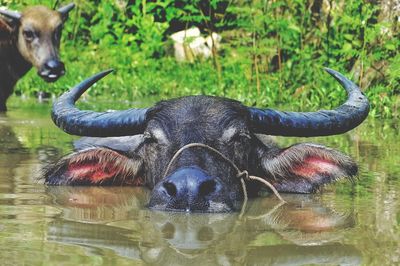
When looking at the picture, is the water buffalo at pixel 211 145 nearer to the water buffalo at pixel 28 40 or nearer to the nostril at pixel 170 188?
the nostril at pixel 170 188

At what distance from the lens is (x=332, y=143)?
700 cm

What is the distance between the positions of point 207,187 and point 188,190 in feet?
0.29

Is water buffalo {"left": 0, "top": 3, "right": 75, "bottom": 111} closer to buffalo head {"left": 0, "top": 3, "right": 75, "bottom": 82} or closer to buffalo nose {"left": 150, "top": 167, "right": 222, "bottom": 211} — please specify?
buffalo head {"left": 0, "top": 3, "right": 75, "bottom": 82}

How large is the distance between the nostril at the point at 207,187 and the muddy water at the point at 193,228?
A: 9cm

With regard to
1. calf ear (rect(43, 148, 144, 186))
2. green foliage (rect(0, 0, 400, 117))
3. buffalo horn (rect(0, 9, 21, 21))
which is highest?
calf ear (rect(43, 148, 144, 186))

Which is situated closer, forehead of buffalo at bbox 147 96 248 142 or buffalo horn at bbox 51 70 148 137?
forehead of buffalo at bbox 147 96 248 142

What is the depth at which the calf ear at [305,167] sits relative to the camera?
15.8 ft

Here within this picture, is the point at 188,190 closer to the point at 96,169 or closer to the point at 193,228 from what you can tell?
the point at 193,228

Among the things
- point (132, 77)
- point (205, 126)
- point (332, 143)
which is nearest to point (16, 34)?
point (132, 77)

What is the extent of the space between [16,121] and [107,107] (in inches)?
48.9

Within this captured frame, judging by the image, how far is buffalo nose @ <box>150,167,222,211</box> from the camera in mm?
3785

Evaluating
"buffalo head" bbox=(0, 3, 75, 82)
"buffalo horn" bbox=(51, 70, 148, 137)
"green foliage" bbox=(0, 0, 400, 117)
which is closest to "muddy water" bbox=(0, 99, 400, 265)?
"buffalo horn" bbox=(51, 70, 148, 137)

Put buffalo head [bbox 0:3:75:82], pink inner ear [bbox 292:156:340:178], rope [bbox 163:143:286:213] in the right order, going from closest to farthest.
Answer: rope [bbox 163:143:286:213], pink inner ear [bbox 292:156:340:178], buffalo head [bbox 0:3:75:82]

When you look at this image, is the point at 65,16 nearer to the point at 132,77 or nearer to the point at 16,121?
the point at 132,77
